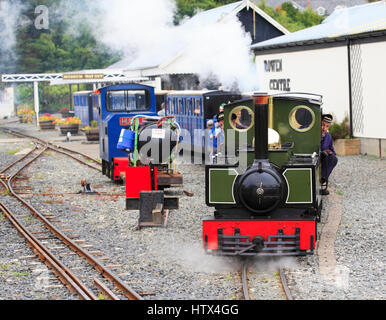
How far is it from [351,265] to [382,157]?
12095 mm

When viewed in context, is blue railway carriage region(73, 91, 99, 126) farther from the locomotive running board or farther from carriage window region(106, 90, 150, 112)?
the locomotive running board

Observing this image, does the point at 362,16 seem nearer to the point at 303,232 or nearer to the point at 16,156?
the point at 16,156

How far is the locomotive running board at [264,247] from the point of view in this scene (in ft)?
26.1

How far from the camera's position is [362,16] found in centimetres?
2345

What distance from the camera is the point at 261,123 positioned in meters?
7.77

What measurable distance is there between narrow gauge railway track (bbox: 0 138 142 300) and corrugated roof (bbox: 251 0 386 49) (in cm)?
1173

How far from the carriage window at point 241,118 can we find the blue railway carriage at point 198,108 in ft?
29.8

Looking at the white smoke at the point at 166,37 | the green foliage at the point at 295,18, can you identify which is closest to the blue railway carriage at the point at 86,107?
the white smoke at the point at 166,37

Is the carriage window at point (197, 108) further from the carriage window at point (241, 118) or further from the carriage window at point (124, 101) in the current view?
the carriage window at point (241, 118)

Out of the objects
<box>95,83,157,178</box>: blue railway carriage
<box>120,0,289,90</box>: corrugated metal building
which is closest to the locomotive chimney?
<box>95,83,157,178</box>: blue railway carriage

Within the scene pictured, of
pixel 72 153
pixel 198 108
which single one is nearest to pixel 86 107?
pixel 72 153

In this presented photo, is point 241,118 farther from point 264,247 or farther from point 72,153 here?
point 72,153
